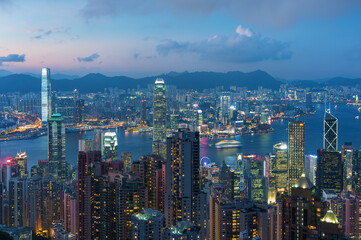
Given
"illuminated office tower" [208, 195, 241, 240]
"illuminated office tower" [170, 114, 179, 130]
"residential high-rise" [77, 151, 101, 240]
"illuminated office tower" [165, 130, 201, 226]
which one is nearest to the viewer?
"illuminated office tower" [208, 195, 241, 240]

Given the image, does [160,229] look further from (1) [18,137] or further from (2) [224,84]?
(2) [224,84]

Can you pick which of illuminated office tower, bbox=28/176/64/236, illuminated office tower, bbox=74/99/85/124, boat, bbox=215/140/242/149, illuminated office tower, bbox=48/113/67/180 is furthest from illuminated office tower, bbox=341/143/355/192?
illuminated office tower, bbox=74/99/85/124

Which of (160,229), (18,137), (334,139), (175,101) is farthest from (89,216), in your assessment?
(175,101)

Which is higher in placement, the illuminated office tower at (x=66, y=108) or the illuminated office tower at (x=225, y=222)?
the illuminated office tower at (x=66, y=108)

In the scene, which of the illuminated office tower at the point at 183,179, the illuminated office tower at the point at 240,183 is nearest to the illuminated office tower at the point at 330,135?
the illuminated office tower at the point at 240,183

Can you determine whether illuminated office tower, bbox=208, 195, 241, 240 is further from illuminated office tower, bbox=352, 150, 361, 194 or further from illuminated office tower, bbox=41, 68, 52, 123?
illuminated office tower, bbox=41, 68, 52, 123

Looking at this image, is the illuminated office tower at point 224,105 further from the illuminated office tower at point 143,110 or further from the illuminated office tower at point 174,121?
the illuminated office tower at point 143,110
